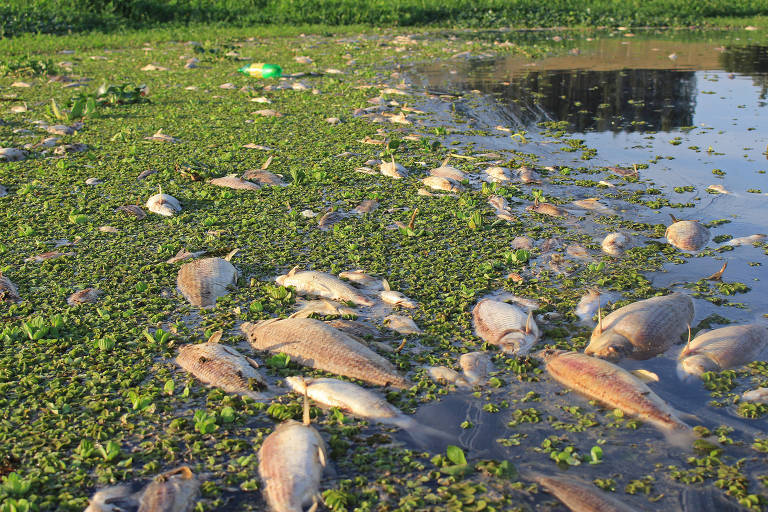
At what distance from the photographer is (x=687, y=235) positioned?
16.2 ft

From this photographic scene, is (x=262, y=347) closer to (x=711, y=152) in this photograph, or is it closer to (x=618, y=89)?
(x=711, y=152)

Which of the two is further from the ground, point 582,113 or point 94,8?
point 94,8

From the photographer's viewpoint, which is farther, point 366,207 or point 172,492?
point 366,207

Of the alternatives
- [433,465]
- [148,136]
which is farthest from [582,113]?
[433,465]

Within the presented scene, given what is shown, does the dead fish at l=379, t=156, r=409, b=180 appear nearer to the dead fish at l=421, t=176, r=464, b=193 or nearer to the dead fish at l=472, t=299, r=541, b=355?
the dead fish at l=421, t=176, r=464, b=193

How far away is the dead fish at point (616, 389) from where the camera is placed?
9.80 feet

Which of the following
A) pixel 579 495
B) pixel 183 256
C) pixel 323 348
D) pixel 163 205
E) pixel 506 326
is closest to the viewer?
pixel 579 495

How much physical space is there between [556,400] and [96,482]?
203 centimetres

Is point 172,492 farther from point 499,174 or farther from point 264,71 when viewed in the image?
point 264,71

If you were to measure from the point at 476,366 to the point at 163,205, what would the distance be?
3.39 meters

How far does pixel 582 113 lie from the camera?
952cm

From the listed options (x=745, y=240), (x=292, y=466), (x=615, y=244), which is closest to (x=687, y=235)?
(x=745, y=240)

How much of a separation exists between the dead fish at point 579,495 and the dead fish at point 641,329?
38.5 inches

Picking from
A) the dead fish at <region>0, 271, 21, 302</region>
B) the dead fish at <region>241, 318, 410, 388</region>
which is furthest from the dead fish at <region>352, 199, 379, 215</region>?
the dead fish at <region>0, 271, 21, 302</region>
